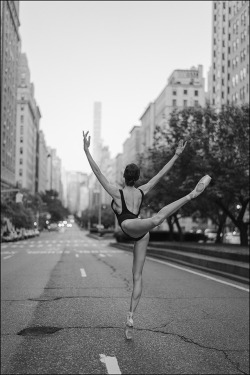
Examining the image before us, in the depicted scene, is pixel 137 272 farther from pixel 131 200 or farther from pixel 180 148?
pixel 180 148

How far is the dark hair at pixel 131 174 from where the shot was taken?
3.00 metres

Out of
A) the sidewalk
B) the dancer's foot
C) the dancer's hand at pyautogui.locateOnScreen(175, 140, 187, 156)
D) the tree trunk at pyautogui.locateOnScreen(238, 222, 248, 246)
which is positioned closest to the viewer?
the dancer's foot

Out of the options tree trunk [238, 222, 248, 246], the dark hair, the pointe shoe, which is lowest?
tree trunk [238, 222, 248, 246]

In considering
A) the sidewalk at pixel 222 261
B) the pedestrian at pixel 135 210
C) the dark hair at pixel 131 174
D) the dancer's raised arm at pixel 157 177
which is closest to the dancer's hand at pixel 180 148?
the dancer's raised arm at pixel 157 177

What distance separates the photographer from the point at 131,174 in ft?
9.98

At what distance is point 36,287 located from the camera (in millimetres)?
140375

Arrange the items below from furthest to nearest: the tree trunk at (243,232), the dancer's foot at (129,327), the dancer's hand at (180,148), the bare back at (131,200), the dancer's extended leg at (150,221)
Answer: the tree trunk at (243,232), the dancer's hand at (180,148), the dancer's foot at (129,327), the bare back at (131,200), the dancer's extended leg at (150,221)

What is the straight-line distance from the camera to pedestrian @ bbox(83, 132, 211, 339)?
9.07ft

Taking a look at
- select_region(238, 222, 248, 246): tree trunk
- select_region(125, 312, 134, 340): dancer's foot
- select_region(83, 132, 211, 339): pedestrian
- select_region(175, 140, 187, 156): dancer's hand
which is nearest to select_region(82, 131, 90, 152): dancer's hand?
select_region(83, 132, 211, 339): pedestrian

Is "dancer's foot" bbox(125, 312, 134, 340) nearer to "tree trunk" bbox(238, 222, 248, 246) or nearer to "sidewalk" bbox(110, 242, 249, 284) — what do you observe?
"sidewalk" bbox(110, 242, 249, 284)

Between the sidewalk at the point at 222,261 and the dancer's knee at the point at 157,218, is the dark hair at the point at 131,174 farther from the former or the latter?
the sidewalk at the point at 222,261

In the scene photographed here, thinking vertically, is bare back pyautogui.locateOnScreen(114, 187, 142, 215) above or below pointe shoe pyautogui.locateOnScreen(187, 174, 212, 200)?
below

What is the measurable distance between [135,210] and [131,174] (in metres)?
0.28

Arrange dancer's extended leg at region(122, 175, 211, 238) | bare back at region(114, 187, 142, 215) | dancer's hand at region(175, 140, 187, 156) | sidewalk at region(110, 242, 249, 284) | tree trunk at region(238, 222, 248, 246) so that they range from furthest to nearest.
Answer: tree trunk at region(238, 222, 248, 246) → sidewalk at region(110, 242, 249, 284) → dancer's hand at region(175, 140, 187, 156) → bare back at region(114, 187, 142, 215) → dancer's extended leg at region(122, 175, 211, 238)
